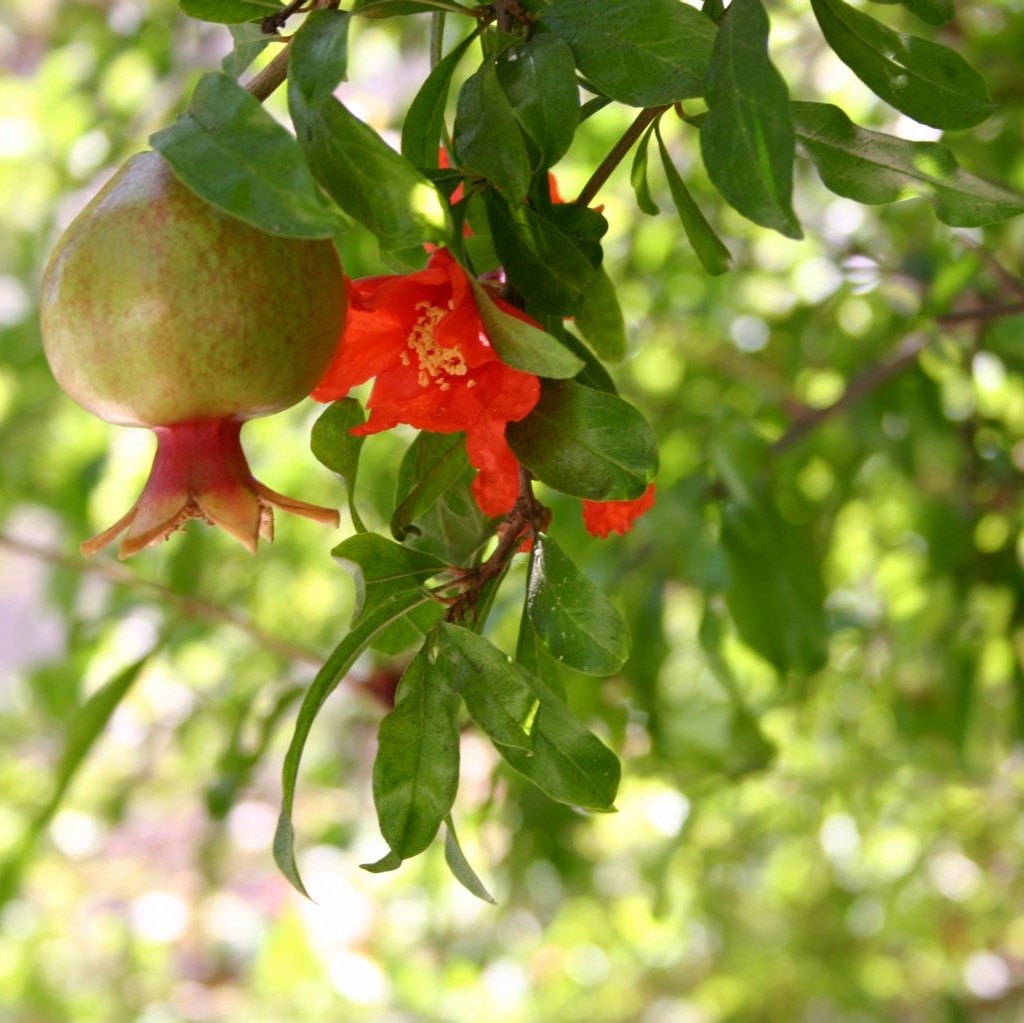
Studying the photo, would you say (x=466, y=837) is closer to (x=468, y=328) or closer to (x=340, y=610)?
(x=340, y=610)

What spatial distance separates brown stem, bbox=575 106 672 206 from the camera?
48 centimetres

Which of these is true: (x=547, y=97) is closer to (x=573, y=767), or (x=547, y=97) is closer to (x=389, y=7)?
(x=389, y=7)

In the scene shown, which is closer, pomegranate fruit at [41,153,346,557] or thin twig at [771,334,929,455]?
pomegranate fruit at [41,153,346,557]

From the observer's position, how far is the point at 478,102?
0.44 m

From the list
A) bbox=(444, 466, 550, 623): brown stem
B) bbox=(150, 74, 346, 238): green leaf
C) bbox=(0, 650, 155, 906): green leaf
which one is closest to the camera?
bbox=(150, 74, 346, 238): green leaf

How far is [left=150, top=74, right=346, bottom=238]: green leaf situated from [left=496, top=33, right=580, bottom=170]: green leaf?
0.09 m

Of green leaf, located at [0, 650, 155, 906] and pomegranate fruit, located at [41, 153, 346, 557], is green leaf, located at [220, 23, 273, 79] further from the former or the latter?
green leaf, located at [0, 650, 155, 906]

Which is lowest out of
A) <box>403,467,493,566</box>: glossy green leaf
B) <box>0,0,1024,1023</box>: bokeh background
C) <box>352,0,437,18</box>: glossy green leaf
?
<box>0,0,1024,1023</box>: bokeh background

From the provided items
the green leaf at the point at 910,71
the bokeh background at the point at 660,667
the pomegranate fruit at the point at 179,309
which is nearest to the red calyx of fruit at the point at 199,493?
the pomegranate fruit at the point at 179,309

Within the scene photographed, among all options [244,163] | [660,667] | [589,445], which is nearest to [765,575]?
[660,667]

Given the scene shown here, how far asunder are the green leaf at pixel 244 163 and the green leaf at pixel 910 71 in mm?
198

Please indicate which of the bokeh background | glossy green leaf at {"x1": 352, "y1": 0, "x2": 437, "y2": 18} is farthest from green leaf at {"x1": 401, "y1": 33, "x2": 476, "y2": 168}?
the bokeh background

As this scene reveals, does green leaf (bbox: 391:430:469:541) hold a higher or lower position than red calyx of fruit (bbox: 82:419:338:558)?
lower

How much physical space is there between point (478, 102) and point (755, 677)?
3.97ft
